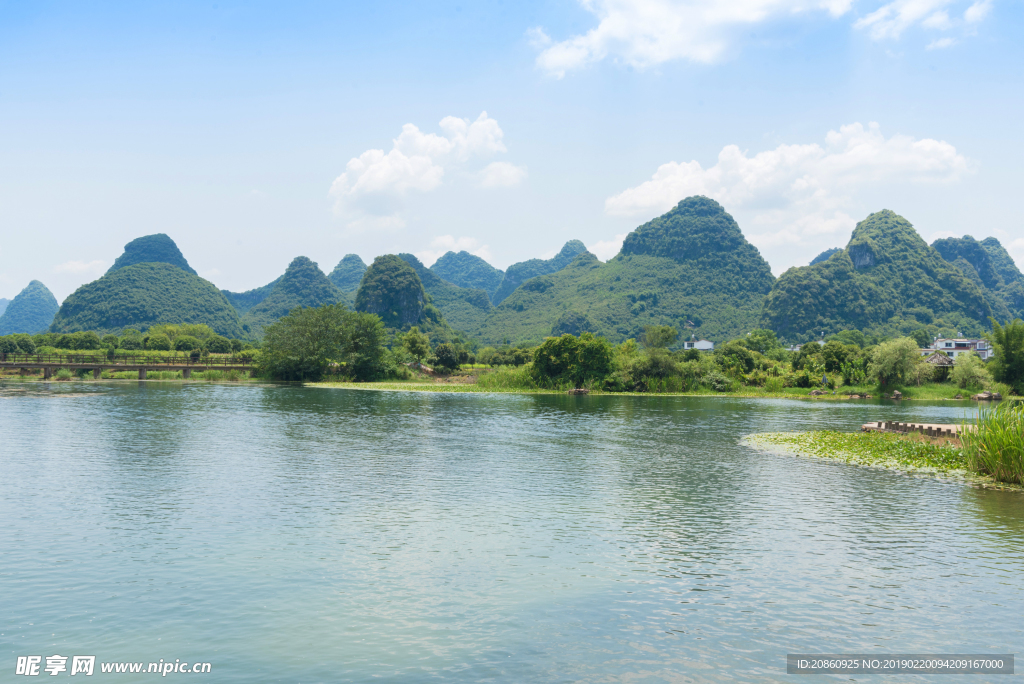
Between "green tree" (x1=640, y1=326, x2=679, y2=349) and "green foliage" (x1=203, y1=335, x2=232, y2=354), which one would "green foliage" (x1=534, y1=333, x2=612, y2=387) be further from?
"green foliage" (x1=203, y1=335, x2=232, y2=354)

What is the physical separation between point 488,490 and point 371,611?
1243 cm

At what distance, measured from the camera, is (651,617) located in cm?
1327

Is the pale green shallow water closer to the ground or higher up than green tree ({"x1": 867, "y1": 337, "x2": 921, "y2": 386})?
closer to the ground

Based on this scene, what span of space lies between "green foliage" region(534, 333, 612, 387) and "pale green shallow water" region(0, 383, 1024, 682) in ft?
179

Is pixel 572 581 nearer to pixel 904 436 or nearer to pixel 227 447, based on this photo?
pixel 227 447

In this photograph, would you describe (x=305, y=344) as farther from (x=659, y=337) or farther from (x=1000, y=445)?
(x=1000, y=445)

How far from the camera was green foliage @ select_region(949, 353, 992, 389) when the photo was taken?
85.9 m

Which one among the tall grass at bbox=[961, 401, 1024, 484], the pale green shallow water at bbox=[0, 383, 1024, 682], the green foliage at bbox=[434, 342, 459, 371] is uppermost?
the green foliage at bbox=[434, 342, 459, 371]

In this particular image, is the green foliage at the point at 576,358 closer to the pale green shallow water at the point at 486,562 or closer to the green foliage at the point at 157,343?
the pale green shallow water at the point at 486,562

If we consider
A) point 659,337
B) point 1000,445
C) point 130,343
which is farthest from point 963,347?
point 130,343

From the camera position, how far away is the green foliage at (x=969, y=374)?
3381 inches

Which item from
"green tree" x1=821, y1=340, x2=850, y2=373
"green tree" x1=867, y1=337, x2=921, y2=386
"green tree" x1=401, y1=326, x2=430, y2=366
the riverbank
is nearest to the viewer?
the riverbank

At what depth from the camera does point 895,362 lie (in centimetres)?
8800

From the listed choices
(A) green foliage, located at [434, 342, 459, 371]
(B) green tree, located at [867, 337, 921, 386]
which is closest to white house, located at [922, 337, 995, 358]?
(B) green tree, located at [867, 337, 921, 386]
